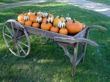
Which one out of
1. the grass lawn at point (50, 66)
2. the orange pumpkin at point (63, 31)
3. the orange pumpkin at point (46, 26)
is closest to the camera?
the orange pumpkin at point (63, 31)

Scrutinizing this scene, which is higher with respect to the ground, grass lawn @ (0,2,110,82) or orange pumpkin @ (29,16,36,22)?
orange pumpkin @ (29,16,36,22)

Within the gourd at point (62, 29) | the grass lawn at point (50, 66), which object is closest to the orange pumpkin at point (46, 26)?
the gourd at point (62, 29)

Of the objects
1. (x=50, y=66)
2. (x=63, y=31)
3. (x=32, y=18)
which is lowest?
(x=50, y=66)

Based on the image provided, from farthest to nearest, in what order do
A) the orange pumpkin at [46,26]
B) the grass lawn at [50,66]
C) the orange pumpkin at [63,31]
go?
the grass lawn at [50,66]
the orange pumpkin at [46,26]
the orange pumpkin at [63,31]

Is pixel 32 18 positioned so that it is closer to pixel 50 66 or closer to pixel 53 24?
pixel 53 24

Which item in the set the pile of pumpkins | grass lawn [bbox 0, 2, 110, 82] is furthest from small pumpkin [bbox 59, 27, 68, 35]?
grass lawn [bbox 0, 2, 110, 82]

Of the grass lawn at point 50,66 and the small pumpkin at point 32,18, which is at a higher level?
the small pumpkin at point 32,18

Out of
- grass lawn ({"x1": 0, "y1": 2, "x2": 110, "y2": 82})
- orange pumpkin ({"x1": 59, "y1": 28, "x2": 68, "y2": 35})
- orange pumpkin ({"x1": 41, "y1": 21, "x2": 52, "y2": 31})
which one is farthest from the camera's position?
grass lawn ({"x1": 0, "y1": 2, "x2": 110, "y2": 82})

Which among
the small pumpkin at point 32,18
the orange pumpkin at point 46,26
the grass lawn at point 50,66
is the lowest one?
the grass lawn at point 50,66

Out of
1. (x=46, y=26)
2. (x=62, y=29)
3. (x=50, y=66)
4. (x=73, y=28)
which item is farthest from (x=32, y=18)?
(x=50, y=66)

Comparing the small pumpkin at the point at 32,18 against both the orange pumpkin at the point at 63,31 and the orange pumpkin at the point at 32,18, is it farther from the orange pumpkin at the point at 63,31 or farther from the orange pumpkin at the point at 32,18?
the orange pumpkin at the point at 63,31

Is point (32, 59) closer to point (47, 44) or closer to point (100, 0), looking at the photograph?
point (47, 44)

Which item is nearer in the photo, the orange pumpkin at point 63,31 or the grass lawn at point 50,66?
the orange pumpkin at point 63,31

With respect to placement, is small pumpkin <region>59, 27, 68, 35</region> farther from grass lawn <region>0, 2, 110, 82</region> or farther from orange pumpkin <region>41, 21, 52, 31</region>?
grass lawn <region>0, 2, 110, 82</region>
